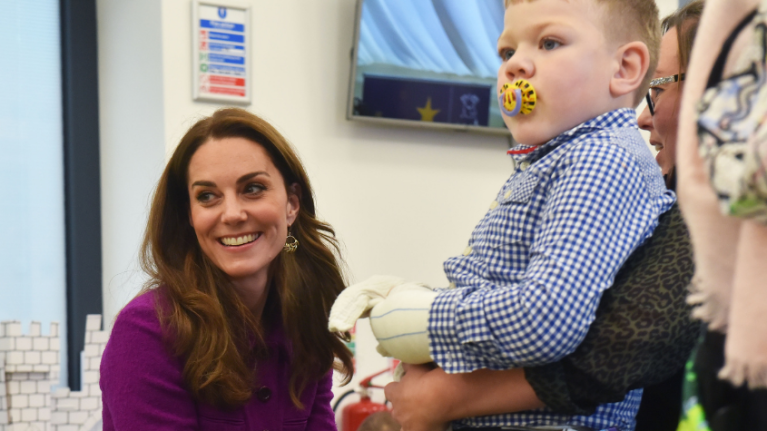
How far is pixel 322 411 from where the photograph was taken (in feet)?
5.96

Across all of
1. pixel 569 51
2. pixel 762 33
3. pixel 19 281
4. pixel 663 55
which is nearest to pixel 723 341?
pixel 762 33

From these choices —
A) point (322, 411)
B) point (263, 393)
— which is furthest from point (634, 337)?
point (322, 411)

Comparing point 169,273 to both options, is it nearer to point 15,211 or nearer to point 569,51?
point 569,51

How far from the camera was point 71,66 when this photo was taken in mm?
3111

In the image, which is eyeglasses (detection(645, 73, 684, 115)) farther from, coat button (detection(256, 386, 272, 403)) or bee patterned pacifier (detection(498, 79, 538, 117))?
coat button (detection(256, 386, 272, 403))

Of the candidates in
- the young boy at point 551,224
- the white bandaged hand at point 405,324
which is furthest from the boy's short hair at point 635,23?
the white bandaged hand at point 405,324

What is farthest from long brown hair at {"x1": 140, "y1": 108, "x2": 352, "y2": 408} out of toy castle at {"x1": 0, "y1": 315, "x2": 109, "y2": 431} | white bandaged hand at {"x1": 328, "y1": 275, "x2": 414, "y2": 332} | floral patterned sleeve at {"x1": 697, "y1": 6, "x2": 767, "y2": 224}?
toy castle at {"x1": 0, "y1": 315, "x2": 109, "y2": 431}

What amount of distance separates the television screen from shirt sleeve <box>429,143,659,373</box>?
1.96 metres

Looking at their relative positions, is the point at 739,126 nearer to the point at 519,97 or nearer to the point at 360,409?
the point at 519,97

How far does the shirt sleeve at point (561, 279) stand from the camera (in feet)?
2.82

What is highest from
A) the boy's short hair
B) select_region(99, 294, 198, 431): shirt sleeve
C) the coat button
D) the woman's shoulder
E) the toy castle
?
the boy's short hair

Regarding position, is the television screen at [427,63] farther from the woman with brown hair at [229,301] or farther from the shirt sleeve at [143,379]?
the shirt sleeve at [143,379]

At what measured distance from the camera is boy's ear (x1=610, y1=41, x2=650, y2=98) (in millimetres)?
1058

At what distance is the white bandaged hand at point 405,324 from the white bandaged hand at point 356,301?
1.3 inches
